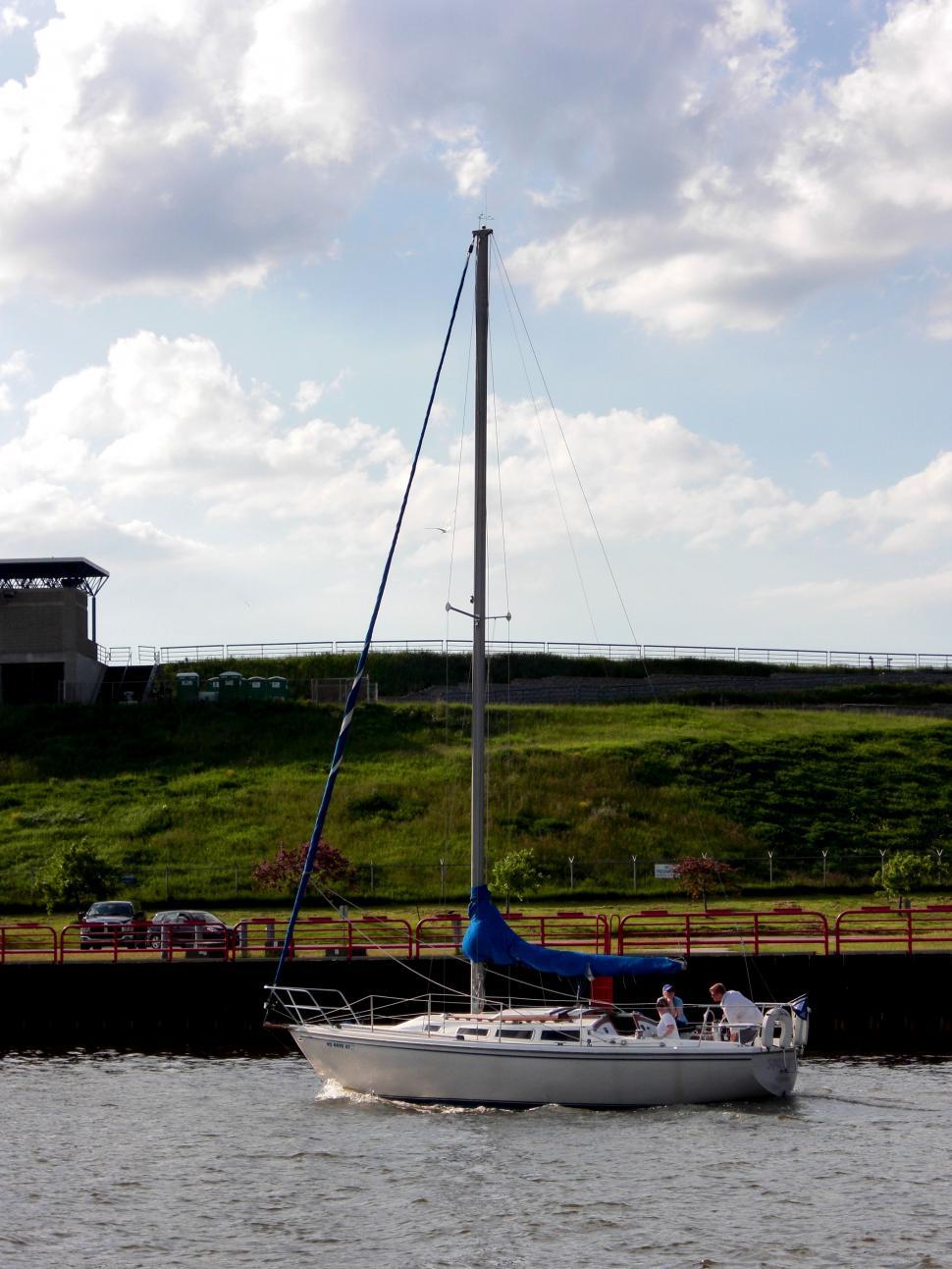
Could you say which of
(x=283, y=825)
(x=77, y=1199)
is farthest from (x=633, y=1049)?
(x=283, y=825)

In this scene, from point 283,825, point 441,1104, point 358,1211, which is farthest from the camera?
point 283,825

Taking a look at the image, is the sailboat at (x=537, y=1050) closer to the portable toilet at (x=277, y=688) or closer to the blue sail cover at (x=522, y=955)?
the blue sail cover at (x=522, y=955)

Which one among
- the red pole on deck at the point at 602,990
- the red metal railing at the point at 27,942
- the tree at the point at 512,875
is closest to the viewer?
the red pole on deck at the point at 602,990

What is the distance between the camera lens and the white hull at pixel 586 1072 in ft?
96.5

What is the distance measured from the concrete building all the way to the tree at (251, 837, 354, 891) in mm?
35073

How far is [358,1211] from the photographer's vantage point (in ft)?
78.7

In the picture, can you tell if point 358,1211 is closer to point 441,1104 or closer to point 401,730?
point 441,1104

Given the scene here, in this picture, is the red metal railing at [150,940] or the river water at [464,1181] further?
the red metal railing at [150,940]

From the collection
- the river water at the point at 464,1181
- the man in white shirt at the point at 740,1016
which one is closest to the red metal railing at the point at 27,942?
the river water at the point at 464,1181

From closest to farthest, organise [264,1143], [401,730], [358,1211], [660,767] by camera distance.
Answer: [358,1211] → [264,1143] → [660,767] → [401,730]

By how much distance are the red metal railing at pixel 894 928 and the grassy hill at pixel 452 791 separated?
9.63m


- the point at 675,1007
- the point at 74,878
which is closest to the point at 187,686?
the point at 74,878

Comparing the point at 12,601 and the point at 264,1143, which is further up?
the point at 12,601

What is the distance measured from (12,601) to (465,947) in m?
65.1
